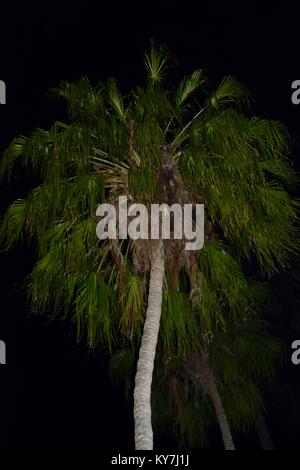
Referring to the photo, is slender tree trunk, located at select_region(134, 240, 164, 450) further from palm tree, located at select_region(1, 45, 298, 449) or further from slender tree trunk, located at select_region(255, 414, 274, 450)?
slender tree trunk, located at select_region(255, 414, 274, 450)

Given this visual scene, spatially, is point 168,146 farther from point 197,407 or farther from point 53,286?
point 197,407

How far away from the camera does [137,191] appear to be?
9430 millimetres

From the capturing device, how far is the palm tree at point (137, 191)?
9.83 metres

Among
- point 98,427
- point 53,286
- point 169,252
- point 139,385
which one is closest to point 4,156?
point 53,286

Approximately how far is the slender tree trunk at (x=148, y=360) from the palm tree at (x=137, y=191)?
2 centimetres

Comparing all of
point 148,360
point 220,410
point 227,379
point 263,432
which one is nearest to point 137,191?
point 148,360

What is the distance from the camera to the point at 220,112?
10.1m

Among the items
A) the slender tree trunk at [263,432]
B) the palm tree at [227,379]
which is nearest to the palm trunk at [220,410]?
the palm tree at [227,379]

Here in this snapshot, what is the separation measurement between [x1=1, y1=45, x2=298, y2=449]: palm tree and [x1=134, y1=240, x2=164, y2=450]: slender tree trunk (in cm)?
2

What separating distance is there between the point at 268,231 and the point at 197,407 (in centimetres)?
1179

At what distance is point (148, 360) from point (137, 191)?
2.19m

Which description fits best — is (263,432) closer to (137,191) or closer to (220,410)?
(220,410)

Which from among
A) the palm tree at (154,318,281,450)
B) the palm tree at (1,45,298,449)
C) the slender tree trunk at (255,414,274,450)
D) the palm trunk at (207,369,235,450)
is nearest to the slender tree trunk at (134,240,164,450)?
the palm tree at (1,45,298,449)

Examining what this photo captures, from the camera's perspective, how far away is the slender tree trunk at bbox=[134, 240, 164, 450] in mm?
8359
